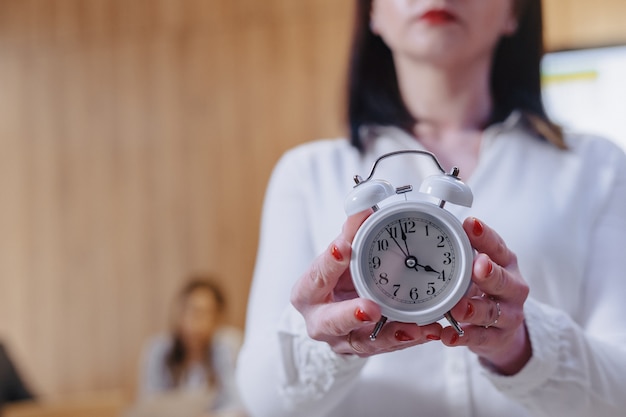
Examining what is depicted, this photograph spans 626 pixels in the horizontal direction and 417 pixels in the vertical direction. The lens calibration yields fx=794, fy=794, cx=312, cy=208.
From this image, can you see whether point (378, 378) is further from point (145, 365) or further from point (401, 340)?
point (145, 365)

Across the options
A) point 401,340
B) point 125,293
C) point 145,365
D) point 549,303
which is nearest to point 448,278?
point 401,340

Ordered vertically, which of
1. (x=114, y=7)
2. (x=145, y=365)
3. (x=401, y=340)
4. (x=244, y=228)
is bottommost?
(x=145, y=365)

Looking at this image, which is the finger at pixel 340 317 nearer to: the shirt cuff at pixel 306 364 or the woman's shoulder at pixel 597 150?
the shirt cuff at pixel 306 364

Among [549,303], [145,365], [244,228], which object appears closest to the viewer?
[549,303]

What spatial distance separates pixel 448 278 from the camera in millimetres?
358

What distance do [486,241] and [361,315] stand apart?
0.22 ft

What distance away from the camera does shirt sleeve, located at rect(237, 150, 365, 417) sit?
0.45m

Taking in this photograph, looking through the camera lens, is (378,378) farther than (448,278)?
Yes

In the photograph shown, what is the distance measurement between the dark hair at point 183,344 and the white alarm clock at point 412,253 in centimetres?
210

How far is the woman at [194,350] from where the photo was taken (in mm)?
2408

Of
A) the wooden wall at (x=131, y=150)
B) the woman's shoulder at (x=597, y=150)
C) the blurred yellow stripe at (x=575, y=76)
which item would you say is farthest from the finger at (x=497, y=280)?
the wooden wall at (x=131, y=150)

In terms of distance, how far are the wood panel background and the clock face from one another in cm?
219

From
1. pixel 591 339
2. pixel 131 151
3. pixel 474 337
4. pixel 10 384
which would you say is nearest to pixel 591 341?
pixel 591 339

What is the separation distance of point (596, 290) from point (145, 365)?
221cm
